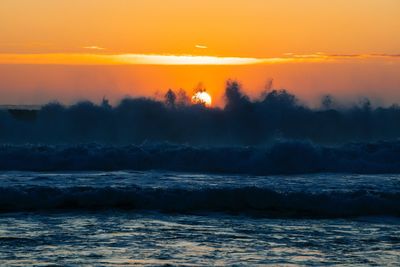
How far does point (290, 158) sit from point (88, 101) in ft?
45.3

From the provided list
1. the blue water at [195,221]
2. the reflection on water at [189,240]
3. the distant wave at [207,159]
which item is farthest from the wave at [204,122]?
the reflection on water at [189,240]

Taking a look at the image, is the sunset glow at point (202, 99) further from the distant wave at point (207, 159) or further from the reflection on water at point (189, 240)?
the reflection on water at point (189, 240)

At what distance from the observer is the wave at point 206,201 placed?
1481cm

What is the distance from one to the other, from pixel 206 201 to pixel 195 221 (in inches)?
75.2

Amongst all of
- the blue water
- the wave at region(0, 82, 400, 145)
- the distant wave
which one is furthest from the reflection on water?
the wave at region(0, 82, 400, 145)

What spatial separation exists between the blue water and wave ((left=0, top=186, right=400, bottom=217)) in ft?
0.07

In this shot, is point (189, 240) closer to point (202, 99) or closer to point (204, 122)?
point (204, 122)

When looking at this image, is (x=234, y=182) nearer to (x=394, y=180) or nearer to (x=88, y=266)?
(x=394, y=180)

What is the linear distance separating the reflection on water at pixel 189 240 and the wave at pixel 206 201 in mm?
773

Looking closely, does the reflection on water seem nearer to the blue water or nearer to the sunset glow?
the blue water

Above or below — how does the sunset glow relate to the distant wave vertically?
above

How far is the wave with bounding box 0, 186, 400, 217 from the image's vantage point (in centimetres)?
1481

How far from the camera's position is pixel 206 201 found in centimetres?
1537

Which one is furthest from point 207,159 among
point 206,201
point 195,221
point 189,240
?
point 189,240
